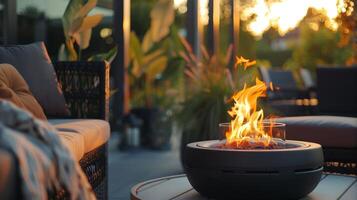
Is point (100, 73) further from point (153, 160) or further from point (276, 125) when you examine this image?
point (153, 160)

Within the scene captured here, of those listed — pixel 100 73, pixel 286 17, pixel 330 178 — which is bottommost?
pixel 330 178

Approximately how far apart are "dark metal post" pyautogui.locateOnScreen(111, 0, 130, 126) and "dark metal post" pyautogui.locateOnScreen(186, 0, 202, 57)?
131 centimetres

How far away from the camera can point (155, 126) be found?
6680mm

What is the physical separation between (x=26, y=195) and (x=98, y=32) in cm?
490

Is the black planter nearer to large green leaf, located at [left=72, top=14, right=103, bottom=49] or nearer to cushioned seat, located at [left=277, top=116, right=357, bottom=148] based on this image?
large green leaf, located at [left=72, top=14, right=103, bottom=49]

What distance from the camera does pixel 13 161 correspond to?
164 centimetres

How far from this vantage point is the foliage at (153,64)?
6566 millimetres

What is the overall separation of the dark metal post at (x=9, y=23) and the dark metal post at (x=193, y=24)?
370cm

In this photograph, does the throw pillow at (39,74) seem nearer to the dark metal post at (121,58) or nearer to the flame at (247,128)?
the flame at (247,128)

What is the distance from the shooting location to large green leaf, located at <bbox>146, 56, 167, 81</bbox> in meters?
6.52

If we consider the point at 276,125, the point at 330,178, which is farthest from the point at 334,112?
the point at 276,125

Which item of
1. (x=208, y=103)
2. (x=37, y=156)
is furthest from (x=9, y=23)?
(x=37, y=156)

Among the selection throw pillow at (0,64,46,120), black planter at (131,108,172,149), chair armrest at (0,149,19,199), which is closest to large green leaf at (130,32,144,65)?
black planter at (131,108,172,149)

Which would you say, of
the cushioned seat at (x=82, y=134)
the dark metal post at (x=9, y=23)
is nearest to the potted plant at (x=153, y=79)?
the dark metal post at (x=9, y=23)
